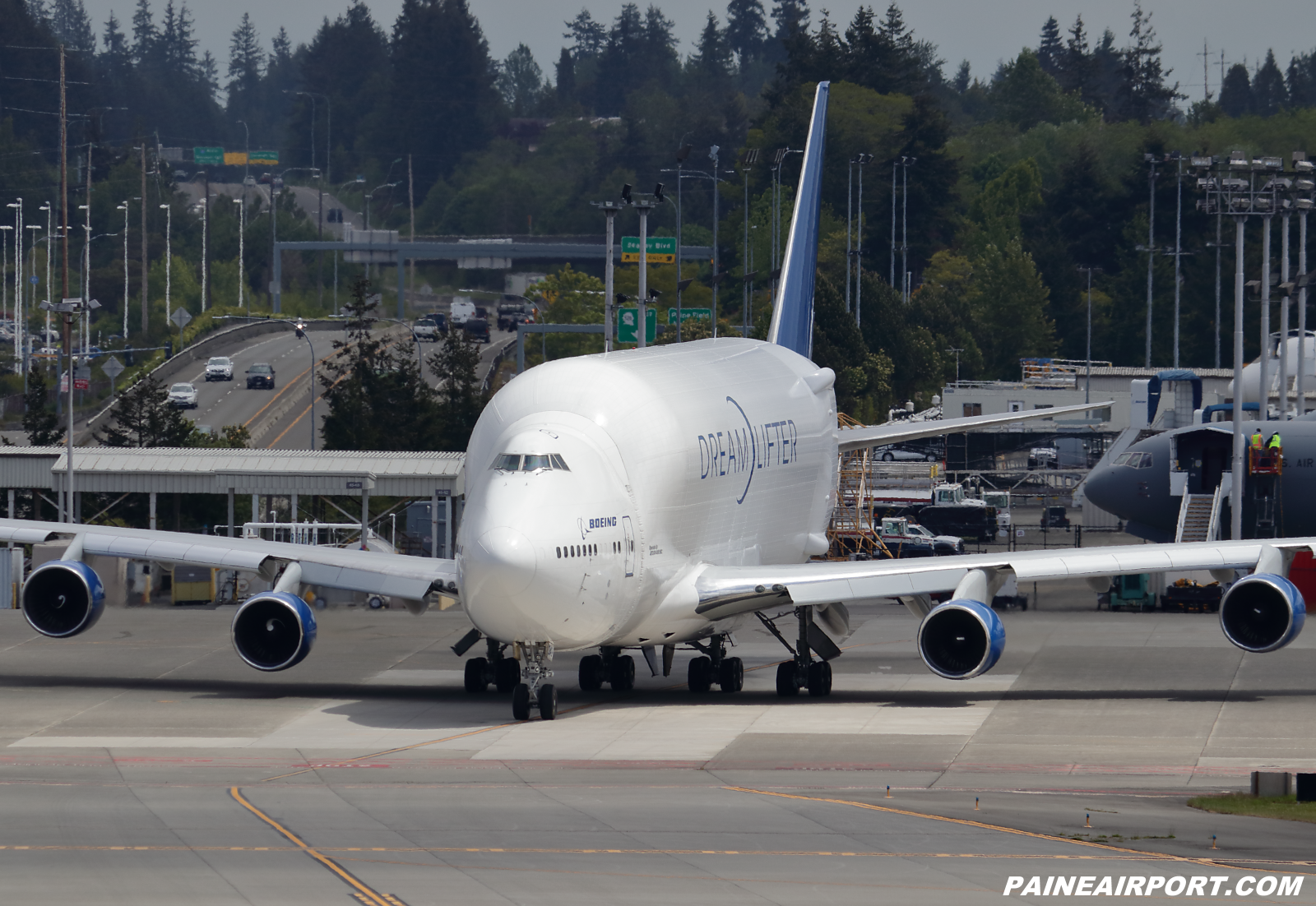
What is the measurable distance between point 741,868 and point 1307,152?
575ft

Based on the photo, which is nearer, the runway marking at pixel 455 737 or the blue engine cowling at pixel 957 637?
the runway marking at pixel 455 737

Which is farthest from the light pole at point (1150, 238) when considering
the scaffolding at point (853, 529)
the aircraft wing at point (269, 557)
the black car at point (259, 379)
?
the aircraft wing at point (269, 557)

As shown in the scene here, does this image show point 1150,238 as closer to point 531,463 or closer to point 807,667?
point 807,667

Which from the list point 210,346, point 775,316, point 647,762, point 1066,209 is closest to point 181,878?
point 647,762

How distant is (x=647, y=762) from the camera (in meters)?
32.3

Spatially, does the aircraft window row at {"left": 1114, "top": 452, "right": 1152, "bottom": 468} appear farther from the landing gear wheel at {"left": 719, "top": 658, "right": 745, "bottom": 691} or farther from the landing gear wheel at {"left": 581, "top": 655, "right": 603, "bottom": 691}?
the landing gear wheel at {"left": 581, "top": 655, "right": 603, "bottom": 691}

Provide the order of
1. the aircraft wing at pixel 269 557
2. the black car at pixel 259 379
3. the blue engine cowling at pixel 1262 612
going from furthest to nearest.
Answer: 1. the black car at pixel 259 379
2. the aircraft wing at pixel 269 557
3. the blue engine cowling at pixel 1262 612

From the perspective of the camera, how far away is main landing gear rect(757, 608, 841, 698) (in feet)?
132

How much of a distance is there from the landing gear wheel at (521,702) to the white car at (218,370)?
104 metres

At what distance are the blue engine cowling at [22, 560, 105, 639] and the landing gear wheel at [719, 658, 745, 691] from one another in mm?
12601

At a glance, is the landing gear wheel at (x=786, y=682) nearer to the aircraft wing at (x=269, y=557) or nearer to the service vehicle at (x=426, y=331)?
the aircraft wing at (x=269, y=557)

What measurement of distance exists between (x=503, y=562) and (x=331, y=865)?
33.4 feet

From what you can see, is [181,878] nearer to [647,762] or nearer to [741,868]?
[741,868]

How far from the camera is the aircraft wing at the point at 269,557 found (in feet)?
126
